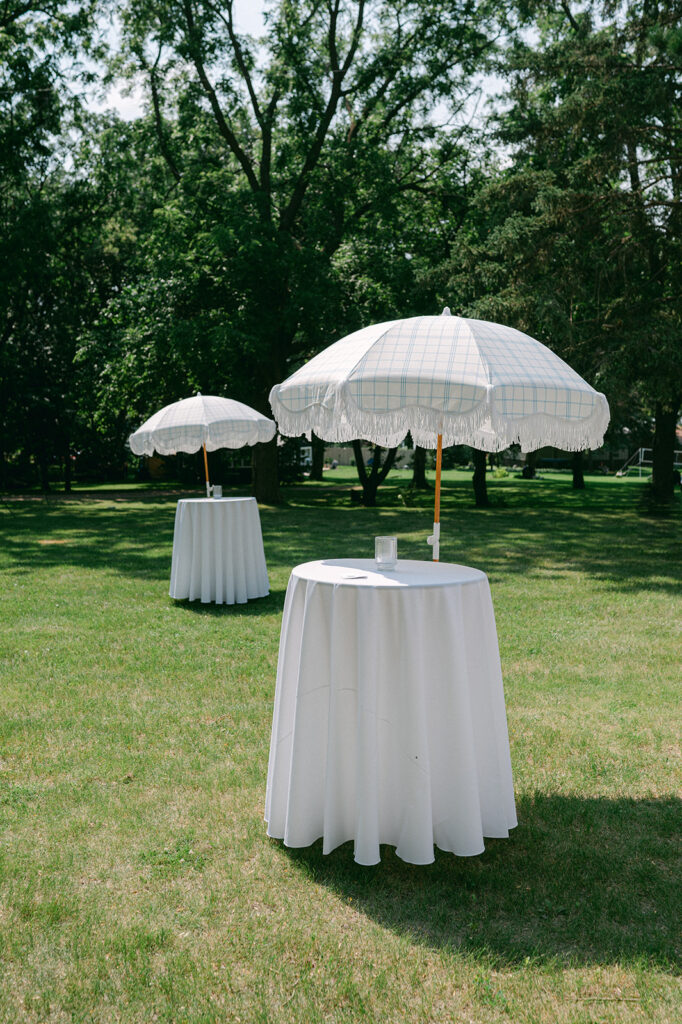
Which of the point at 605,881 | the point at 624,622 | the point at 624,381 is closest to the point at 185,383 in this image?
the point at 624,381

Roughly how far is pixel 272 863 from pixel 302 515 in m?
17.5

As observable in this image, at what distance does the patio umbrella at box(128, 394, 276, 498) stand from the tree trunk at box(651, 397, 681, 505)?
1541 cm

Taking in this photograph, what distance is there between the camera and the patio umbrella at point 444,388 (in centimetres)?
366

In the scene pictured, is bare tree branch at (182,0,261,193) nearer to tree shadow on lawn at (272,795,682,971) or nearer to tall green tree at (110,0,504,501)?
tall green tree at (110,0,504,501)

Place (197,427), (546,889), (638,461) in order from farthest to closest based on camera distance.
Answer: (638,461) < (197,427) < (546,889)

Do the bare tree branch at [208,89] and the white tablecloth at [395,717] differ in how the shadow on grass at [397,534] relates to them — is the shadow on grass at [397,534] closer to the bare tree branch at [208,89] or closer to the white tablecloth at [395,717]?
the white tablecloth at [395,717]

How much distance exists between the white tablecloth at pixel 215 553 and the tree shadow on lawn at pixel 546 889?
596cm

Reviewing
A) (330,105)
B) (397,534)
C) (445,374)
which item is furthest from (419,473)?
(445,374)

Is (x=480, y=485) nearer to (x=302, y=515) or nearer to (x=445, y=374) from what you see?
(x=302, y=515)

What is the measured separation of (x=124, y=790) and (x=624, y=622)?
6.09 metres

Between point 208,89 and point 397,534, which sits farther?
point 208,89

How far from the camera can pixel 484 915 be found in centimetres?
338

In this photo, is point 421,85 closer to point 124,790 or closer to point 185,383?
point 185,383

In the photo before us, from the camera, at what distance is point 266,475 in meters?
25.2
